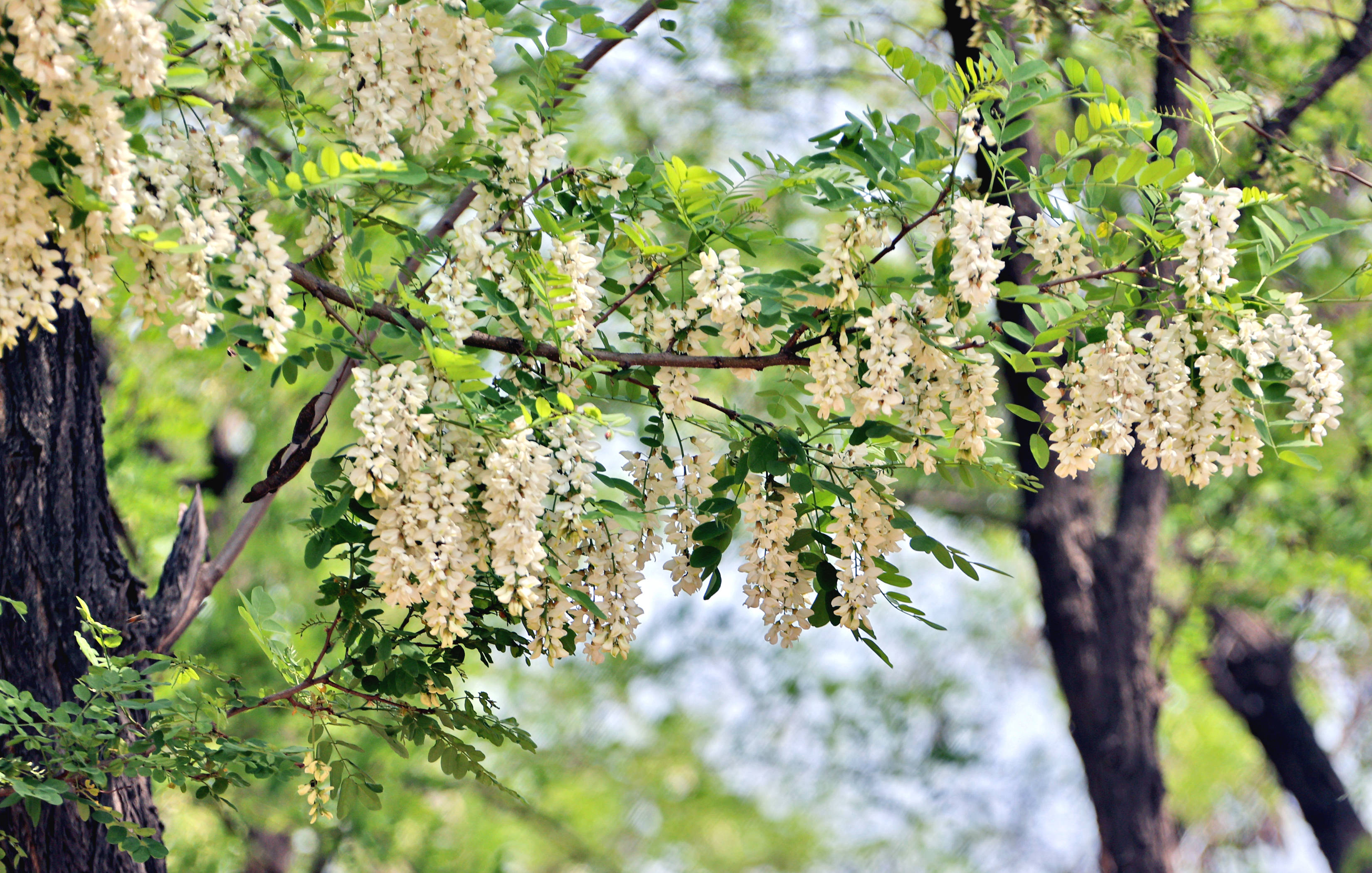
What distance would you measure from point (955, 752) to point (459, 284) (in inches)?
297

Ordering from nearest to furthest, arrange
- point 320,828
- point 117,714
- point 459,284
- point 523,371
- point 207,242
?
1. point 207,242
2. point 459,284
3. point 523,371
4. point 117,714
5. point 320,828

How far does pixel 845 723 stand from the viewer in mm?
8422

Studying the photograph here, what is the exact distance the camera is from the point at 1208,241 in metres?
1.67

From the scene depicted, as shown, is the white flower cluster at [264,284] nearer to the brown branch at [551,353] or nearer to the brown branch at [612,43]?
the brown branch at [551,353]

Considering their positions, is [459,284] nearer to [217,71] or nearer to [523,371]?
[523,371]

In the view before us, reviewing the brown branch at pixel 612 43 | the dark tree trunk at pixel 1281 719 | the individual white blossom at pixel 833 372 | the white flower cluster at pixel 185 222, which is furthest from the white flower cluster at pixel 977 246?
the dark tree trunk at pixel 1281 719

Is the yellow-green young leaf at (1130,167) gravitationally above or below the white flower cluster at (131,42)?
above

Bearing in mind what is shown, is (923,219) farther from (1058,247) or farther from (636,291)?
(636,291)

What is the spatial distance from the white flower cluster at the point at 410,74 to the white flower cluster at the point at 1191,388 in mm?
1121

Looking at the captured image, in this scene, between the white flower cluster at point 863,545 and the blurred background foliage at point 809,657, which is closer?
the white flower cluster at point 863,545

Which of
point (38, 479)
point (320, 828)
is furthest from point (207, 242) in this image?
point (320, 828)

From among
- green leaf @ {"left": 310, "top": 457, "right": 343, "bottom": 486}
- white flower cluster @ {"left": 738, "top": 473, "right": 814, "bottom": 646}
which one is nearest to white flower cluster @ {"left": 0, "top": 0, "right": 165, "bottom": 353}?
green leaf @ {"left": 310, "top": 457, "right": 343, "bottom": 486}

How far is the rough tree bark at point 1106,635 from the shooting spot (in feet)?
14.9

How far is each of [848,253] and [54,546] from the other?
5.89ft
